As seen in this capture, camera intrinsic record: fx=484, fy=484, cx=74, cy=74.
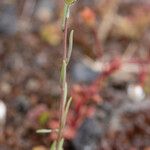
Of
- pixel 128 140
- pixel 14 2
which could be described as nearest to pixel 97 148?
pixel 128 140

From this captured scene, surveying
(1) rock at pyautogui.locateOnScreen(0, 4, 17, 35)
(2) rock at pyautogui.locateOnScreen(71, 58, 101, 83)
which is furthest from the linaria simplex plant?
(1) rock at pyautogui.locateOnScreen(0, 4, 17, 35)

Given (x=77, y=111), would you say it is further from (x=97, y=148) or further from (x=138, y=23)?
(x=138, y=23)

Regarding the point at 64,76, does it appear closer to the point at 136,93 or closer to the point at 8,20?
the point at 136,93

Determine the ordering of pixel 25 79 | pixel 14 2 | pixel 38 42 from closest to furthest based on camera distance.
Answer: pixel 25 79 < pixel 38 42 < pixel 14 2

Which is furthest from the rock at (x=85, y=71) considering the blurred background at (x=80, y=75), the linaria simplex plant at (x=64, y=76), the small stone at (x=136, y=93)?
the linaria simplex plant at (x=64, y=76)

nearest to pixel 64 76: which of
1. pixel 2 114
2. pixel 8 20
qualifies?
pixel 2 114

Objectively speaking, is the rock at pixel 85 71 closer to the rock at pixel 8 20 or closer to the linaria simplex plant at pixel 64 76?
the rock at pixel 8 20

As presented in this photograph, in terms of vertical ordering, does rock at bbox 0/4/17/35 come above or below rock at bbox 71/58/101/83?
above

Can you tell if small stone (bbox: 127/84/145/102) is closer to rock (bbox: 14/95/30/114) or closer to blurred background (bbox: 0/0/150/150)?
blurred background (bbox: 0/0/150/150)
